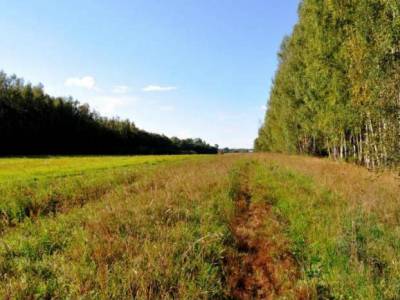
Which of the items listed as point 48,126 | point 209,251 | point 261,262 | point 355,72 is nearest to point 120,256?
point 209,251

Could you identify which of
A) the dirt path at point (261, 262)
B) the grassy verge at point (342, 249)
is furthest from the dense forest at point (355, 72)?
the dirt path at point (261, 262)

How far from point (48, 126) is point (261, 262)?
7643 centimetres

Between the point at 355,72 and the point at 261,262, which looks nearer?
the point at 261,262

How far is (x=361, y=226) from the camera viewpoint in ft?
22.0

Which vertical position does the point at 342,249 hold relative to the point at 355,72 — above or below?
below

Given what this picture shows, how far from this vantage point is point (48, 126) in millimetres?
73188

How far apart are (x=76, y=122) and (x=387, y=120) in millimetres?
81400

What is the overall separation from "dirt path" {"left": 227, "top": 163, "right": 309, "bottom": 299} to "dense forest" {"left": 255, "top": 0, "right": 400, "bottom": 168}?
14.7 feet

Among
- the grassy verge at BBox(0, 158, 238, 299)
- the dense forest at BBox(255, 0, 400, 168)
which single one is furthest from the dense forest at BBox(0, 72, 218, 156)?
the grassy verge at BBox(0, 158, 238, 299)

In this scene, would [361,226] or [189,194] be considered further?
[189,194]

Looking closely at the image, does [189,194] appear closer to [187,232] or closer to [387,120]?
[187,232]

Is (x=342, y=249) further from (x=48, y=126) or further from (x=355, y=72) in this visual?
(x=48, y=126)

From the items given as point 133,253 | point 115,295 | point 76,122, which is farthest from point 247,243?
point 76,122

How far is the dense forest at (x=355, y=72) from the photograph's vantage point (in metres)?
9.57
